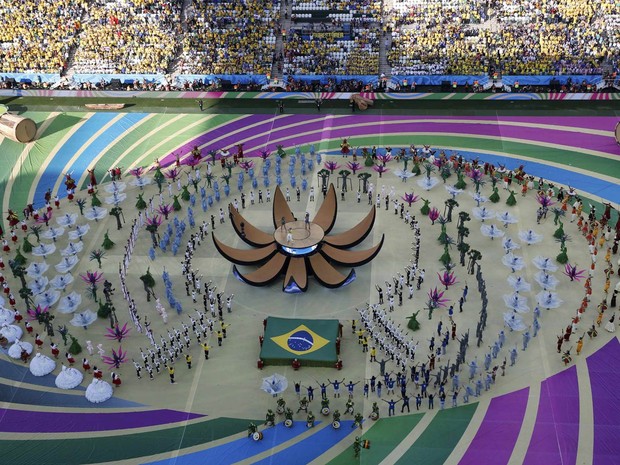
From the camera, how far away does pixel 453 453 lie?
4312 cm

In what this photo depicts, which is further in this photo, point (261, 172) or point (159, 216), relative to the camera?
point (261, 172)

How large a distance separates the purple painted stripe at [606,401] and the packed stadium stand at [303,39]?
1594 inches

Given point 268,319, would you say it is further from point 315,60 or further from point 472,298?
point 315,60

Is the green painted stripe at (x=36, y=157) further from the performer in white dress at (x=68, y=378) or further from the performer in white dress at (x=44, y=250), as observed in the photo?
the performer in white dress at (x=68, y=378)

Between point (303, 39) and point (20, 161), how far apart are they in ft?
107

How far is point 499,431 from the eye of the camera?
4428cm

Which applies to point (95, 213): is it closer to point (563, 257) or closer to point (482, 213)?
point (482, 213)

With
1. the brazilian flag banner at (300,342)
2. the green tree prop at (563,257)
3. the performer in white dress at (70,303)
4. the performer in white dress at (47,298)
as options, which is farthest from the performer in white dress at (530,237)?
the performer in white dress at (47,298)

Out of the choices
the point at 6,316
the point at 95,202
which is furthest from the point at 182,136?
the point at 6,316

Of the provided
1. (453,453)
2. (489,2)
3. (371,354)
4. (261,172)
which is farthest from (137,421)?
(489,2)

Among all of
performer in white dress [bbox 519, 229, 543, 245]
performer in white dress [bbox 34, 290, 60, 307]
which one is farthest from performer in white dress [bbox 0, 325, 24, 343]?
performer in white dress [bbox 519, 229, 543, 245]

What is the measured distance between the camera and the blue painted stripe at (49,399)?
4759 cm

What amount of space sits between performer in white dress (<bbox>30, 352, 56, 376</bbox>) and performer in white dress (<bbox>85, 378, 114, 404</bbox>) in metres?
3.73

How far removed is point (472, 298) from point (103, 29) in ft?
185
